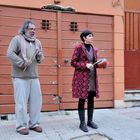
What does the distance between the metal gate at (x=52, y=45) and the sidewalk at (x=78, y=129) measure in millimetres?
358


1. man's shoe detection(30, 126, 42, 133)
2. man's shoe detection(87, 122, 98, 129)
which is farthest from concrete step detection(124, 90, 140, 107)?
man's shoe detection(30, 126, 42, 133)

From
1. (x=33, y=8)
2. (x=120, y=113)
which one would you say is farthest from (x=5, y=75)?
(x=120, y=113)

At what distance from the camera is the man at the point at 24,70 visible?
237 inches

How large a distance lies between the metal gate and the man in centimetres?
142

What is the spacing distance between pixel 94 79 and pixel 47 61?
5.87 ft

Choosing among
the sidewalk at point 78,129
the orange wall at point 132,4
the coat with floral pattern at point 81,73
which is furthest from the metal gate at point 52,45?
the coat with floral pattern at point 81,73

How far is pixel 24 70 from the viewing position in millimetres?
6109

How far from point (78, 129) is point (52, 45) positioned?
7.50 feet

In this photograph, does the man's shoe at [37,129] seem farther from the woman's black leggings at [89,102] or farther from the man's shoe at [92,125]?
the man's shoe at [92,125]

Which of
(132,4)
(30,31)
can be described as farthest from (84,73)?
(132,4)

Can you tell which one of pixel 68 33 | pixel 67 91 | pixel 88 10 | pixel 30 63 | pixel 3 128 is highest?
pixel 88 10

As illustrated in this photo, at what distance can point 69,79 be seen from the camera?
825 centimetres

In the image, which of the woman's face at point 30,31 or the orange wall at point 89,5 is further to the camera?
the orange wall at point 89,5

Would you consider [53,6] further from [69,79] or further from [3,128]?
[3,128]
